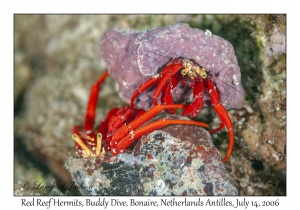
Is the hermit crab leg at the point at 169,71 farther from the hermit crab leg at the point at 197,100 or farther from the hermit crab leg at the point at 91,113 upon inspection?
the hermit crab leg at the point at 91,113

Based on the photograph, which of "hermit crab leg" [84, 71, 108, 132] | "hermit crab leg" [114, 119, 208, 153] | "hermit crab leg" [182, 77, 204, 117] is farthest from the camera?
"hermit crab leg" [84, 71, 108, 132]

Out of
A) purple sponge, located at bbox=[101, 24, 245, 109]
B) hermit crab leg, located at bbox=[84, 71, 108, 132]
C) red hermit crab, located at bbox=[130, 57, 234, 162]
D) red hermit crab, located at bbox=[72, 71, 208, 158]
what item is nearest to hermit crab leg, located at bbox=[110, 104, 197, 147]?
red hermit crab, located at bbox=[72, 71, 208, 158]

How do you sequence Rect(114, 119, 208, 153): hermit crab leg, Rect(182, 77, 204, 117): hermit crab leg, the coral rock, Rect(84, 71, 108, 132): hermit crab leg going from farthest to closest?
Rect(84, 71, 108, 132): hermit crab leg, Rect(182, 77, 204, 117): hermit crab leg, Rect(114, 119, 208, 153): hermit crab leg, the coral rock

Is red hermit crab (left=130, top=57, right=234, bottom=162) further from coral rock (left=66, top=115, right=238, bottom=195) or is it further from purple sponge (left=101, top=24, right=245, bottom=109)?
coral rock (left=66, top=115, right=238, bottom=195)

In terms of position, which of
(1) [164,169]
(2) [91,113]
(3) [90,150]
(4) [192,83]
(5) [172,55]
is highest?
(5) [172,55]

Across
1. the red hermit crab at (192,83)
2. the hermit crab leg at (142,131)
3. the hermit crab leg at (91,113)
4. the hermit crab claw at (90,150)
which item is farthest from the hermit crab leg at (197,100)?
the hermit crab leg at (91,113)

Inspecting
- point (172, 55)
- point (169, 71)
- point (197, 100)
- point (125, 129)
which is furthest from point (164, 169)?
point (172, 55)

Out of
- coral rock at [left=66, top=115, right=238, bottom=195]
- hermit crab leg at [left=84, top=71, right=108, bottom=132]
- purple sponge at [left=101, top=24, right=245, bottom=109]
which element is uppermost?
purple sponge at [left=101, top=24, right=245, bottom=109]

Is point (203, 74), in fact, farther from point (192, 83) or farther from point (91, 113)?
point (91, 113)

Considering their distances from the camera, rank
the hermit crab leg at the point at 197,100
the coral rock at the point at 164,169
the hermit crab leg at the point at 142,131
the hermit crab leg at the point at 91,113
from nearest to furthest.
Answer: the coral rock at the point at 164,169 < the hermit crab leg at the point at 142,131 < the hermit crab leg at the point at 197,100 < the hermit crab leg at the point at 91,113
